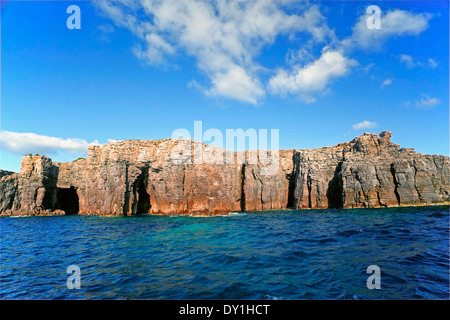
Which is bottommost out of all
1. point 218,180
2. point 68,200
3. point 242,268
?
point 68,200

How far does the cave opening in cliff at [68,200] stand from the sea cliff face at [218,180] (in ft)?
11.7

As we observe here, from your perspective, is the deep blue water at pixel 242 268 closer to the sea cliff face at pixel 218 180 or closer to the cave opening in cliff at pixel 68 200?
the sea cliff face at pixel 218 180

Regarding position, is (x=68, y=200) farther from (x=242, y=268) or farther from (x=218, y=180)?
(x=242, y=268)

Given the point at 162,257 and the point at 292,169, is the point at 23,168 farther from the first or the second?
the point at 292,169

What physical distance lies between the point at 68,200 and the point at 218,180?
5077cm

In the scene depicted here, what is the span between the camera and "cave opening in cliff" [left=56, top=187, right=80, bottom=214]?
65094 millimetres

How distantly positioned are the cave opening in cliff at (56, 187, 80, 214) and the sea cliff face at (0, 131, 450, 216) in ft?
11.7

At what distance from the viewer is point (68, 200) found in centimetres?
6762

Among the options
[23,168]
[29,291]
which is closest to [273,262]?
[29,291]

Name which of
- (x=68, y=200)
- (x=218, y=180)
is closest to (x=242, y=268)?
(x=218, y=180)

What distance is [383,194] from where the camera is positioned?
49.0 meters

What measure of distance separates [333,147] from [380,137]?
35.5ft
